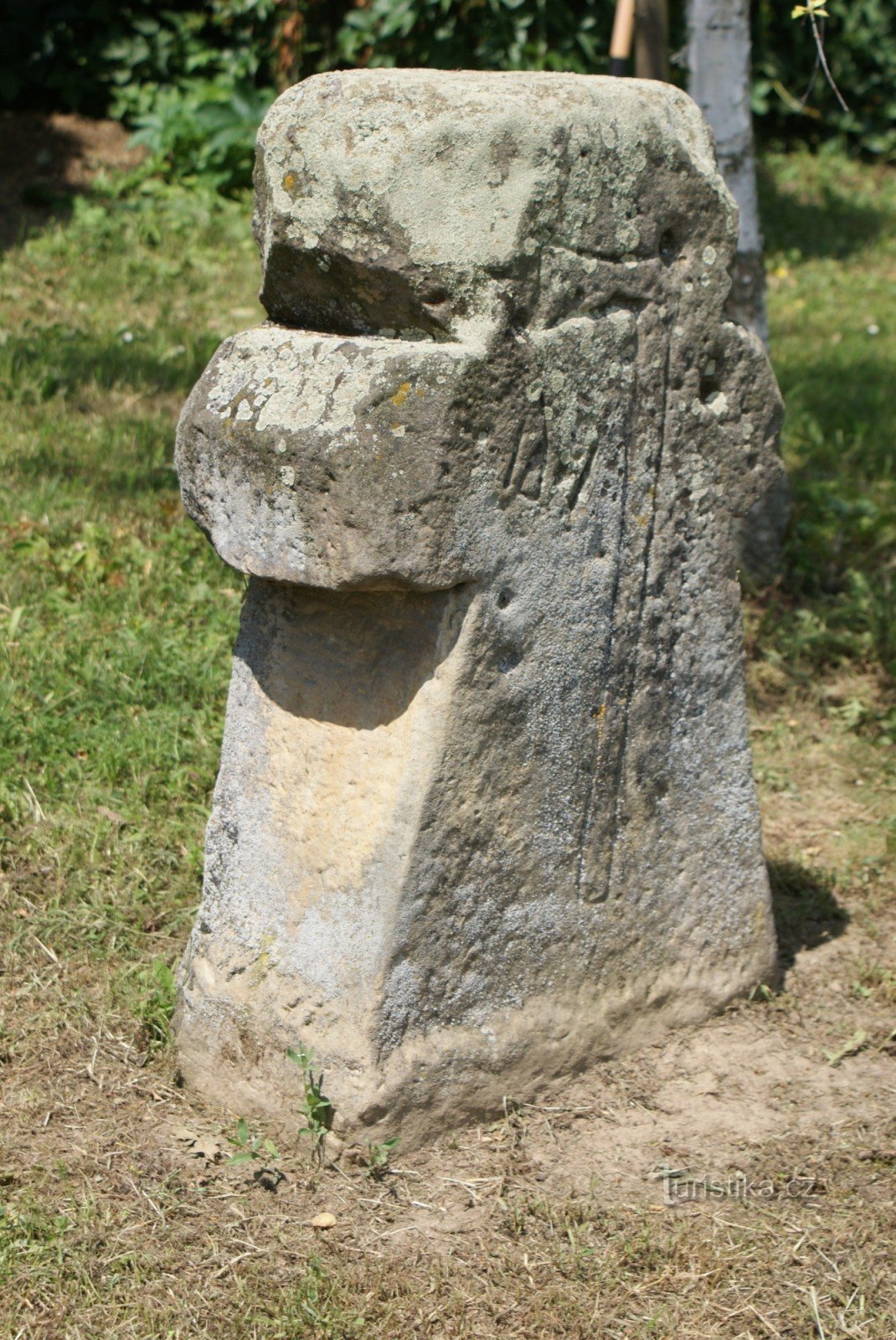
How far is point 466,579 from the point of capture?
7.97 feet

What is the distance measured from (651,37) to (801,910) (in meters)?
2.79

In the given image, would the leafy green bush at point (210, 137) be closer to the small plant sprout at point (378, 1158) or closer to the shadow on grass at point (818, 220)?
the shadow on grass at point (818, 220)

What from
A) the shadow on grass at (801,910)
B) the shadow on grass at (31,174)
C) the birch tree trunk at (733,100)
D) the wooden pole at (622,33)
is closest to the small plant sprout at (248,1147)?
the shadow on grass at (801,910)

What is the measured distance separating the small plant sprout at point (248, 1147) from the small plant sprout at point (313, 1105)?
7cm

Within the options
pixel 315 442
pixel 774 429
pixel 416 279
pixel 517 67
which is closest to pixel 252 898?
pixel 315 442

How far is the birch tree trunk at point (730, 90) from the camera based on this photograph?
4.86 m

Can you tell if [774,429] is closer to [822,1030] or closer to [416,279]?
[416,279]

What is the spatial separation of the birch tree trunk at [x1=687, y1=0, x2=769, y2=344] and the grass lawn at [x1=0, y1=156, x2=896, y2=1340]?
1.04 metres

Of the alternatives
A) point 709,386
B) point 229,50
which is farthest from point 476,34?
point 709,386

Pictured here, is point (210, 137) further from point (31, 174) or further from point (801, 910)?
point (801, 910)

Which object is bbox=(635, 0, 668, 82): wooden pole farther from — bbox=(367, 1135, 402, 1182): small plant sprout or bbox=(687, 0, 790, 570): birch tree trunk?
bbox=(367, 1135, 402, 1182): small plant sprout

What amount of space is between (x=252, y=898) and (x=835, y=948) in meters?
1.55

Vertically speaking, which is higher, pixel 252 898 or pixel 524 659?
pixel 524 659

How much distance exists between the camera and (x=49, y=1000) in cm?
294
